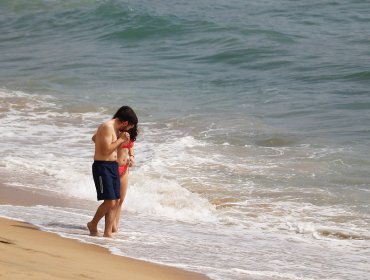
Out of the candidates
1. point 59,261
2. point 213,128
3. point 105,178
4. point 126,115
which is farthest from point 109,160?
point 213,128

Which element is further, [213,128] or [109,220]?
[213,128]

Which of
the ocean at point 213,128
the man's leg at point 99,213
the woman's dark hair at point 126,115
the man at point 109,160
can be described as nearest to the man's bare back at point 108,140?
the man at point 109,160

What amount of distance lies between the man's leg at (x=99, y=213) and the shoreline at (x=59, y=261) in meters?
0.40

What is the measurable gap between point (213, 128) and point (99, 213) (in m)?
6.68

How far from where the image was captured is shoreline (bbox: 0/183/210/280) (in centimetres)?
608

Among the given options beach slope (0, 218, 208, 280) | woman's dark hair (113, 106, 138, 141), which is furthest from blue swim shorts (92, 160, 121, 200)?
beach slope (0, 218, 208, 280)

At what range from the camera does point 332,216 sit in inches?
397

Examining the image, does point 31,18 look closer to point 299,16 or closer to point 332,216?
point 299,16

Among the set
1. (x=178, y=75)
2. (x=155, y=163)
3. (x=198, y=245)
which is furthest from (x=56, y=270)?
(x=178, y=75)

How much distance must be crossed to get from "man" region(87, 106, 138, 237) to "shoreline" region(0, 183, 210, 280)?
0.50m

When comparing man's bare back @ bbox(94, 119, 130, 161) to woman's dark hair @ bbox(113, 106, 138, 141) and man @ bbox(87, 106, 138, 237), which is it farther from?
woman's dark hair @ bbox(113, 106, 138, 141)

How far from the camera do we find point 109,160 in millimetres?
8391

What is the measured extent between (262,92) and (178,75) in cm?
272

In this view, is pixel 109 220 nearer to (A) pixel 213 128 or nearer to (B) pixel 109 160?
(B) pixel 109 160
